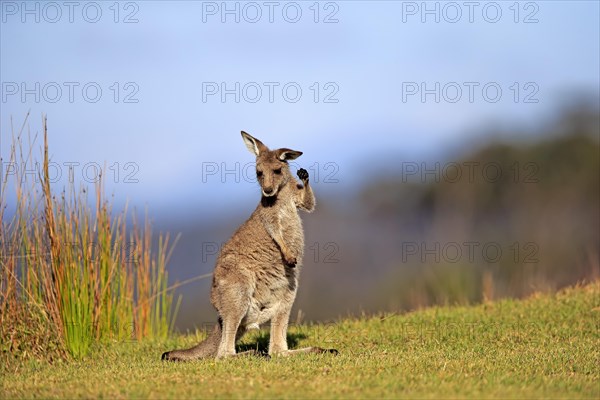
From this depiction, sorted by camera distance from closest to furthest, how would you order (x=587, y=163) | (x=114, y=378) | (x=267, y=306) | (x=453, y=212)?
(x=114, y=378)
(x=267, y=306)
(x=587, y=163)
(x=453, y=212)

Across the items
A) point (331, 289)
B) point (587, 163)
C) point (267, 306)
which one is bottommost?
point (331, 289)

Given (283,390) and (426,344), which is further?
(426,344)

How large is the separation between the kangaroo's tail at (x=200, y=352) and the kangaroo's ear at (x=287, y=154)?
1963 mm

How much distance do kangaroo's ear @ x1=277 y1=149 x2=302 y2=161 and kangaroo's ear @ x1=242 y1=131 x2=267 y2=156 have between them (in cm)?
23

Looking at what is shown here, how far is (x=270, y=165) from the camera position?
9.29 meters

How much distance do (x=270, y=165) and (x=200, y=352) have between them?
6.98 feet

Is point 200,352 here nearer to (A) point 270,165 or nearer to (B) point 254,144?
(A) point 270,165

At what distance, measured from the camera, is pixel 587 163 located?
89.5 feet

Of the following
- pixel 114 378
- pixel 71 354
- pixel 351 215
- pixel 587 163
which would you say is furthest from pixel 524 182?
pixel 114 378

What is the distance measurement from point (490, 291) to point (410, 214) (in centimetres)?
1609

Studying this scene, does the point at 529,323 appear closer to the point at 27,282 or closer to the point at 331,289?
the point at 27,282

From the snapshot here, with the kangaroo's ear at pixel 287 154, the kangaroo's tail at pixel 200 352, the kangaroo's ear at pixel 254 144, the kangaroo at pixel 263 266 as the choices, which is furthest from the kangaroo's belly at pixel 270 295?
the kangaroo's ear at pixel 254 144

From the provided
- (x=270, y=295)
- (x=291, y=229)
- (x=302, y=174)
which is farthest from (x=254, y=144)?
(x=270, y=295)

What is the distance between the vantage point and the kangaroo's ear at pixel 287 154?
9297mm
